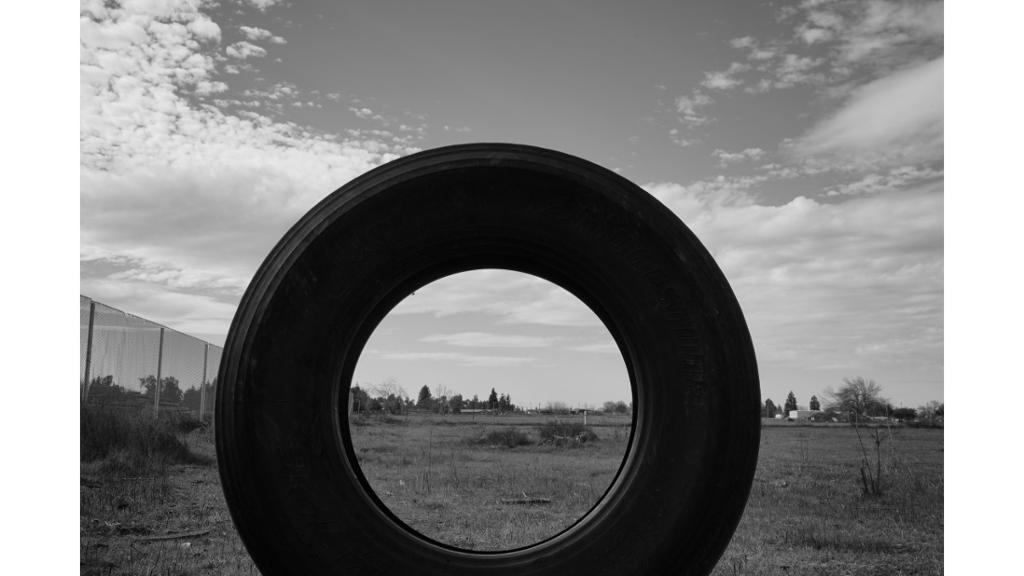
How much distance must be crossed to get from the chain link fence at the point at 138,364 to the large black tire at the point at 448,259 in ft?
23.9

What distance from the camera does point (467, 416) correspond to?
21891 millimetres

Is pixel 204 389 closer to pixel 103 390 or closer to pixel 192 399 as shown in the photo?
pixel 192 399

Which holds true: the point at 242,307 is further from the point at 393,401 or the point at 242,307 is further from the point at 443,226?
the point at 393,401

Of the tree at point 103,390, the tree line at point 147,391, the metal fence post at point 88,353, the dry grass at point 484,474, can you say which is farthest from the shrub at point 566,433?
the metal fence post at point 88,353

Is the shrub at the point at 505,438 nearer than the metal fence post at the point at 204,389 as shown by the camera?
Yes

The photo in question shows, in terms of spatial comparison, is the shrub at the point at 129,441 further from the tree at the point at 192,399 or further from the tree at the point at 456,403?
the tree at the point at 456,403

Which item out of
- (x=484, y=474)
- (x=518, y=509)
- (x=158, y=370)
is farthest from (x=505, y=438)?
(x=518, y=509)

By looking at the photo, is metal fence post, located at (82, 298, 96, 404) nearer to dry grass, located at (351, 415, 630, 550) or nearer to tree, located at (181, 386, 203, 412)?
dry grass, located at (351, 415, 630, 550)

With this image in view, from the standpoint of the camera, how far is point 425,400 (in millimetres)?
23266

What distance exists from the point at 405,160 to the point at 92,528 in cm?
581

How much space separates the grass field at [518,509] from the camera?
549 cm

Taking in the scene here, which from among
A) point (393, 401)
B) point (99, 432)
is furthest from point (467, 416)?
point (99, 432)

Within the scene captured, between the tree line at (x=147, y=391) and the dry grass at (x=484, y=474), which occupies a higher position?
the tree line at (x=147, y=391)

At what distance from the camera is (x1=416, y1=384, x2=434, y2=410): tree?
22.9 m
